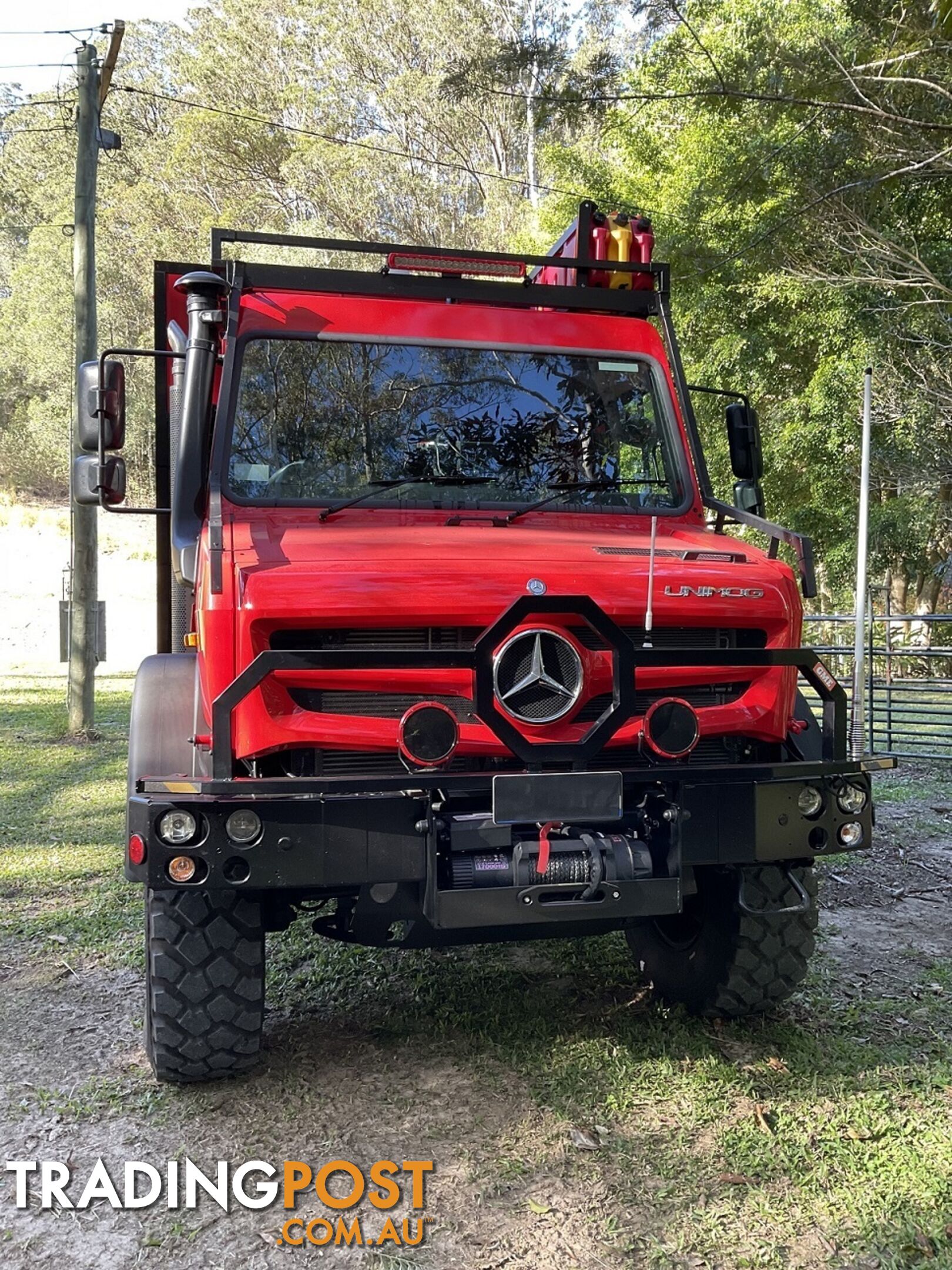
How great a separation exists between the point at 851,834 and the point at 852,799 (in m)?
0.12

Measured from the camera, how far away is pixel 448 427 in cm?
466

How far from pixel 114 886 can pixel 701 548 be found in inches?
166

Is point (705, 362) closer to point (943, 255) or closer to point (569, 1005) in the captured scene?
point (943, 255)

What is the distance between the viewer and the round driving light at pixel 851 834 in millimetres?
3871

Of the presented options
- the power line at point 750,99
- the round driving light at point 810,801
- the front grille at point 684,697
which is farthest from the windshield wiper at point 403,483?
the power line at point 750,99

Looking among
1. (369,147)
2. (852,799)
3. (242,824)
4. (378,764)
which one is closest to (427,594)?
(378,764)

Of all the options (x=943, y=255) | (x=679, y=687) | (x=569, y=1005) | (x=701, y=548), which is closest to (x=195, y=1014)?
(x=569, y=1005)

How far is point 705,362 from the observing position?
1753 centimetres

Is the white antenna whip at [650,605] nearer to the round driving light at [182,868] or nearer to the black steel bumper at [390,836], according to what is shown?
the black steel bumper at [390,836]

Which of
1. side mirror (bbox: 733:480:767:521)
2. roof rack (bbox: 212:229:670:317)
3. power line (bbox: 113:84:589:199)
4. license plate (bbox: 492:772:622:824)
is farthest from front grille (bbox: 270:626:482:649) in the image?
power line (bbox: 113:84:589:199)

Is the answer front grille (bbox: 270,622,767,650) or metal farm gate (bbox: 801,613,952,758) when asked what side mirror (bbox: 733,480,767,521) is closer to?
front grille (bbox: 270,622,767,650)

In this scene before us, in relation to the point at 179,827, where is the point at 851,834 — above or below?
below

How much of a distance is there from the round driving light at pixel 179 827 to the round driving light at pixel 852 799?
213 centimetres

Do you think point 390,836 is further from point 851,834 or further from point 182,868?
point 851,834
